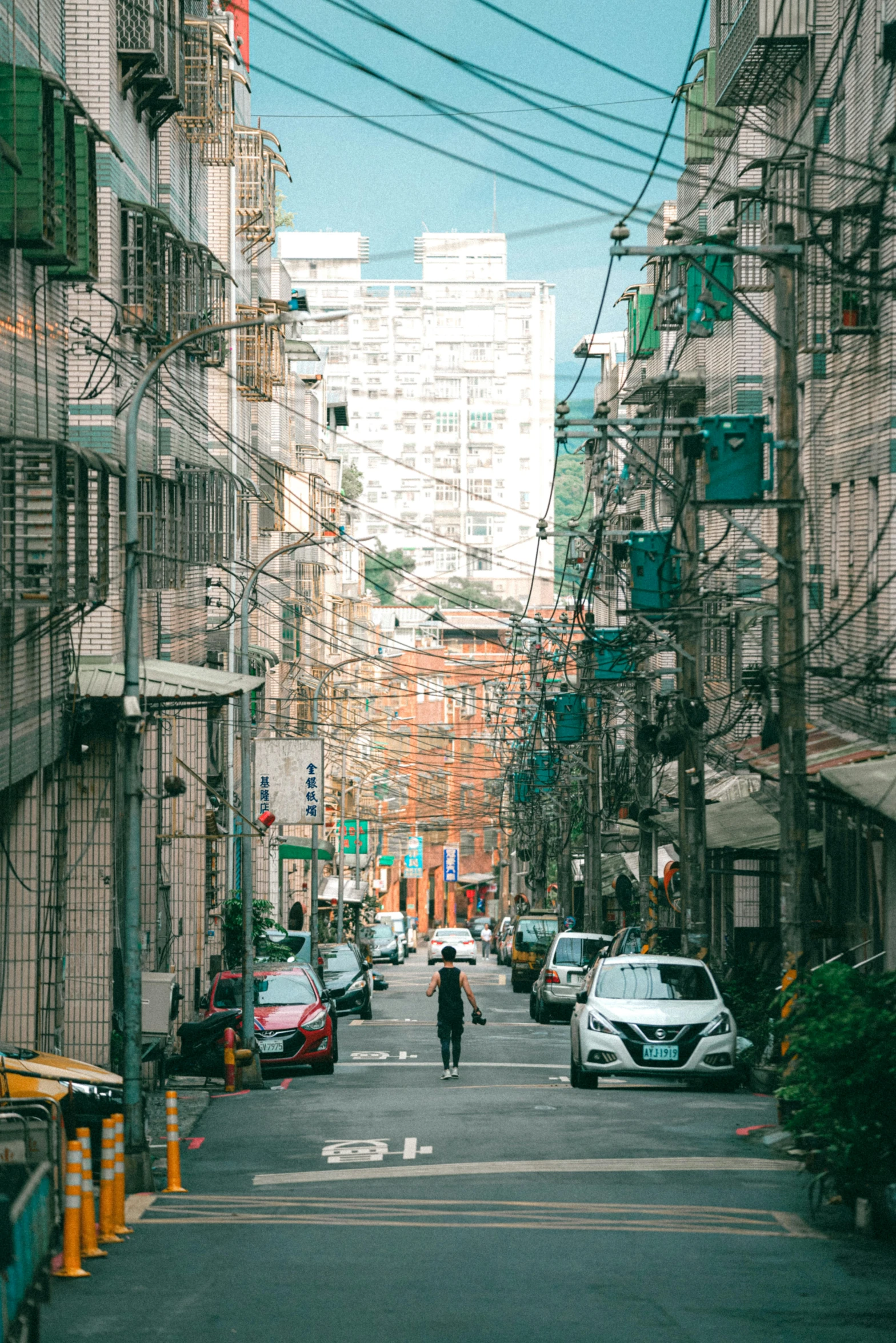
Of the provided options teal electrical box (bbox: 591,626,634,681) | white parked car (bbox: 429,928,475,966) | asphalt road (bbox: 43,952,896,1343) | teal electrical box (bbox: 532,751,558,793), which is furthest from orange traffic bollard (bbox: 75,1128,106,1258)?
white parked car (bbox: 429,928,475,966)

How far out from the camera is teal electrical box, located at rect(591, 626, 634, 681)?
38.2 m

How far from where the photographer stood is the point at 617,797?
50625 mm

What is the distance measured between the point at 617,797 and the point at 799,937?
28975mm

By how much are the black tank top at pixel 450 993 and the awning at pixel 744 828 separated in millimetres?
4843

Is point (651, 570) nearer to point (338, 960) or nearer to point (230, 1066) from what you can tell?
point (338, 960)

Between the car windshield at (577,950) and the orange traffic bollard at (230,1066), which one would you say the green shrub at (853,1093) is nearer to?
the orange traffic bollard at (230,1066)

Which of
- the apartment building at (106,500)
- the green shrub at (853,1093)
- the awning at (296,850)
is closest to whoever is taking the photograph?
the green shrub at (853,1093)

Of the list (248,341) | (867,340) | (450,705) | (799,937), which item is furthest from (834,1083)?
(450,705)

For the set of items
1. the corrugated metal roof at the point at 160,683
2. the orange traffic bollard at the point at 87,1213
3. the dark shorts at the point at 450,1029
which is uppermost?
→ the corrugated metal roof at the point at 160,683

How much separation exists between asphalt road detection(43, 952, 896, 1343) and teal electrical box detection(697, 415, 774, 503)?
7.41 meters

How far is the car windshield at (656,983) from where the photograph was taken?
2375 cm

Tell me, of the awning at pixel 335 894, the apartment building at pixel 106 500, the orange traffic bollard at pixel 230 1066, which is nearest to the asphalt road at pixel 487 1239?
the orange traffic bollard at pixel 230 1066

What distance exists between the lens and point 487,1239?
1299cm

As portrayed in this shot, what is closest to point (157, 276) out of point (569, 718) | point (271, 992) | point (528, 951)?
point (271, 992)
